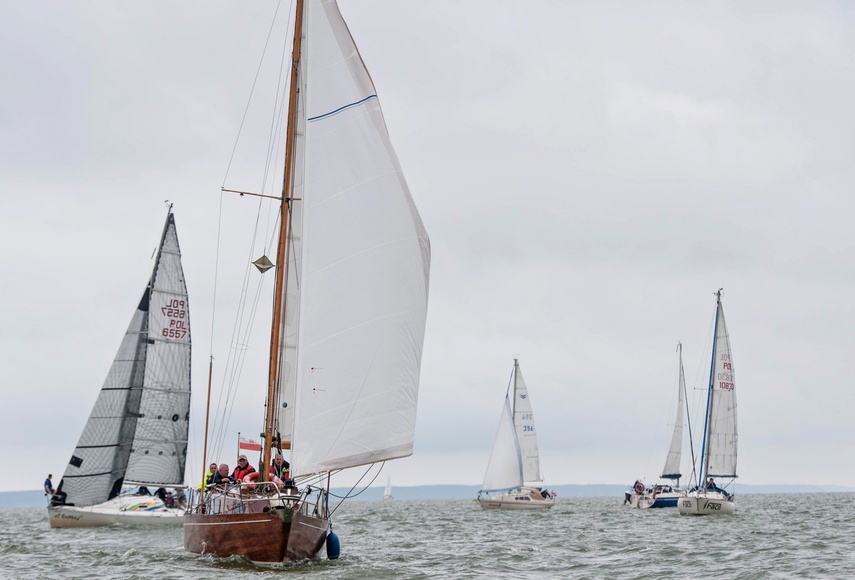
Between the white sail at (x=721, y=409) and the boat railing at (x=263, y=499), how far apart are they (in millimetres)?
47535

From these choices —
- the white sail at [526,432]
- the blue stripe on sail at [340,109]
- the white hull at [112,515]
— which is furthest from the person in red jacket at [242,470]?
the white sail at [526,432]

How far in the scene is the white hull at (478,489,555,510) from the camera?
262 feet

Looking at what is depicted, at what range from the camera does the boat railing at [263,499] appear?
21516 mm

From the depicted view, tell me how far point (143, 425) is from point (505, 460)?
37.3 metres

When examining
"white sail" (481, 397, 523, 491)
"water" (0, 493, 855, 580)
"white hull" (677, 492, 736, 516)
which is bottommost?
"water" (0, 493, 855, 580)

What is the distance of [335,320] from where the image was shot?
22531 mm

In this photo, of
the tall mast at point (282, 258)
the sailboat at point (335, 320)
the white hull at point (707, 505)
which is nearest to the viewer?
the sailboat at point (335, 320)

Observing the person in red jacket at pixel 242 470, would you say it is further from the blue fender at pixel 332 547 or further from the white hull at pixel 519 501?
the white hull at pixel 519 501

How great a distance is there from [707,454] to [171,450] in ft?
111

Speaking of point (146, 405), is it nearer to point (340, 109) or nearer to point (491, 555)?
point (491, 555)

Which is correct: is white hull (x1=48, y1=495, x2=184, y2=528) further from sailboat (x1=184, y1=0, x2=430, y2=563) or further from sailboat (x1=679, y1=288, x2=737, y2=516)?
sailboat (x1=679, y1=288, x2=737, y2=516)

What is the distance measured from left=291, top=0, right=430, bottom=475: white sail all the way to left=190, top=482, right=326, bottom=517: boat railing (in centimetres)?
73

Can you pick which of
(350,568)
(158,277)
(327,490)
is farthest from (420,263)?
(158,277)

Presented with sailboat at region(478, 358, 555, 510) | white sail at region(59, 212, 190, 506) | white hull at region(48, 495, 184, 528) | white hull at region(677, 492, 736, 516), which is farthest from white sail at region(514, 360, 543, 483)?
white hull at region(48, 495, 184, 528)
